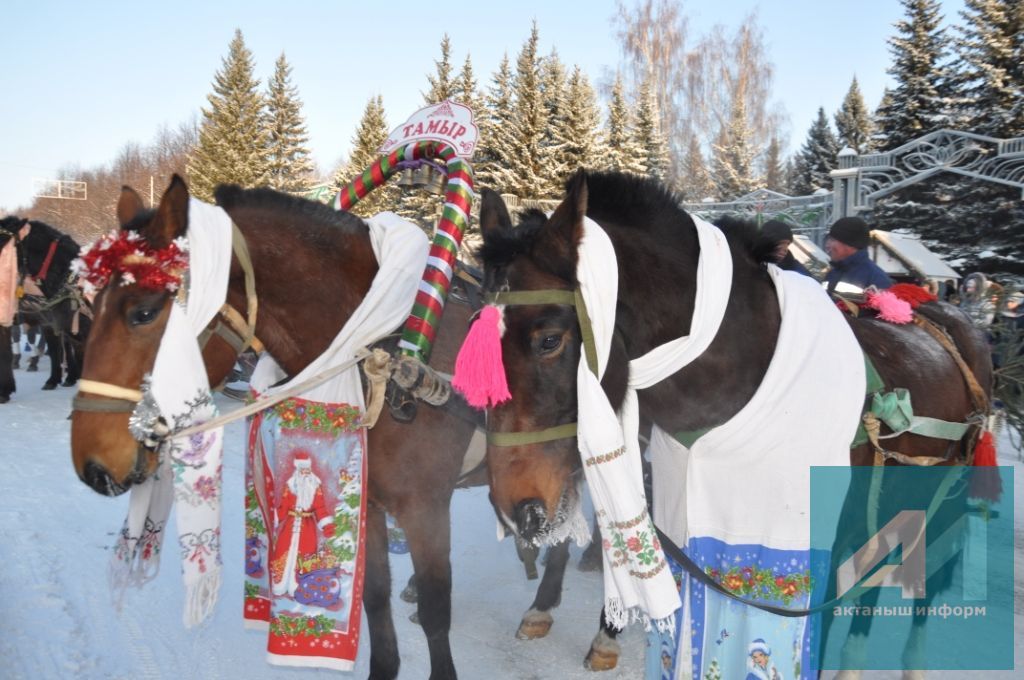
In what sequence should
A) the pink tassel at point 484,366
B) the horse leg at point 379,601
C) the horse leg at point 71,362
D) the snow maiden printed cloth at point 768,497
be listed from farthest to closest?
the horse leg at point 71,362
the horse leg at point 379,601
the snow maiden printed cloth at point 768,497
the pink tassel at point 484,366

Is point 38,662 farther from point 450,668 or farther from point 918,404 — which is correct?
point 918,404

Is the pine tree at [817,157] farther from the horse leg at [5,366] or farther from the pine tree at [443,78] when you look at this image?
the horse leg at [5,366]

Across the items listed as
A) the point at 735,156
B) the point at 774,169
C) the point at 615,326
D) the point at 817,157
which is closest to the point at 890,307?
the point at 615,326

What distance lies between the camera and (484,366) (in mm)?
1880

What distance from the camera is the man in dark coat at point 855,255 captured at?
4312mm

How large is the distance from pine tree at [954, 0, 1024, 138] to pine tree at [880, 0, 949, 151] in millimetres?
1426

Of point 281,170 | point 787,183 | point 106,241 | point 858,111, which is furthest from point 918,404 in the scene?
point 787,183

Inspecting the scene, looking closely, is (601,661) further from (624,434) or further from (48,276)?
(48,276)

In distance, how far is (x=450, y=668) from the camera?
9.22 ft

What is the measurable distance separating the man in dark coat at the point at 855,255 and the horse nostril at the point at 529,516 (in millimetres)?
3212

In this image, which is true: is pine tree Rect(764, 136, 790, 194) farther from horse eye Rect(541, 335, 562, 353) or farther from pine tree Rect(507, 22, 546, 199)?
horse eye Rect(541, 335, 562, 353)

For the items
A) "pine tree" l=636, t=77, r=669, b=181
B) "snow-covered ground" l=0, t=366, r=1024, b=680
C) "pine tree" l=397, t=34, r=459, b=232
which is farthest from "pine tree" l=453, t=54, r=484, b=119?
"snow-covered ground" l=0, t=366, r=1024, b=680

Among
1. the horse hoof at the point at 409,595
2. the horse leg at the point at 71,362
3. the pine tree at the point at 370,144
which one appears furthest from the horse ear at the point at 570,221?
the pine tree at the point at 370,144

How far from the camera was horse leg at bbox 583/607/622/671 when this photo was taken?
352 centimetres
